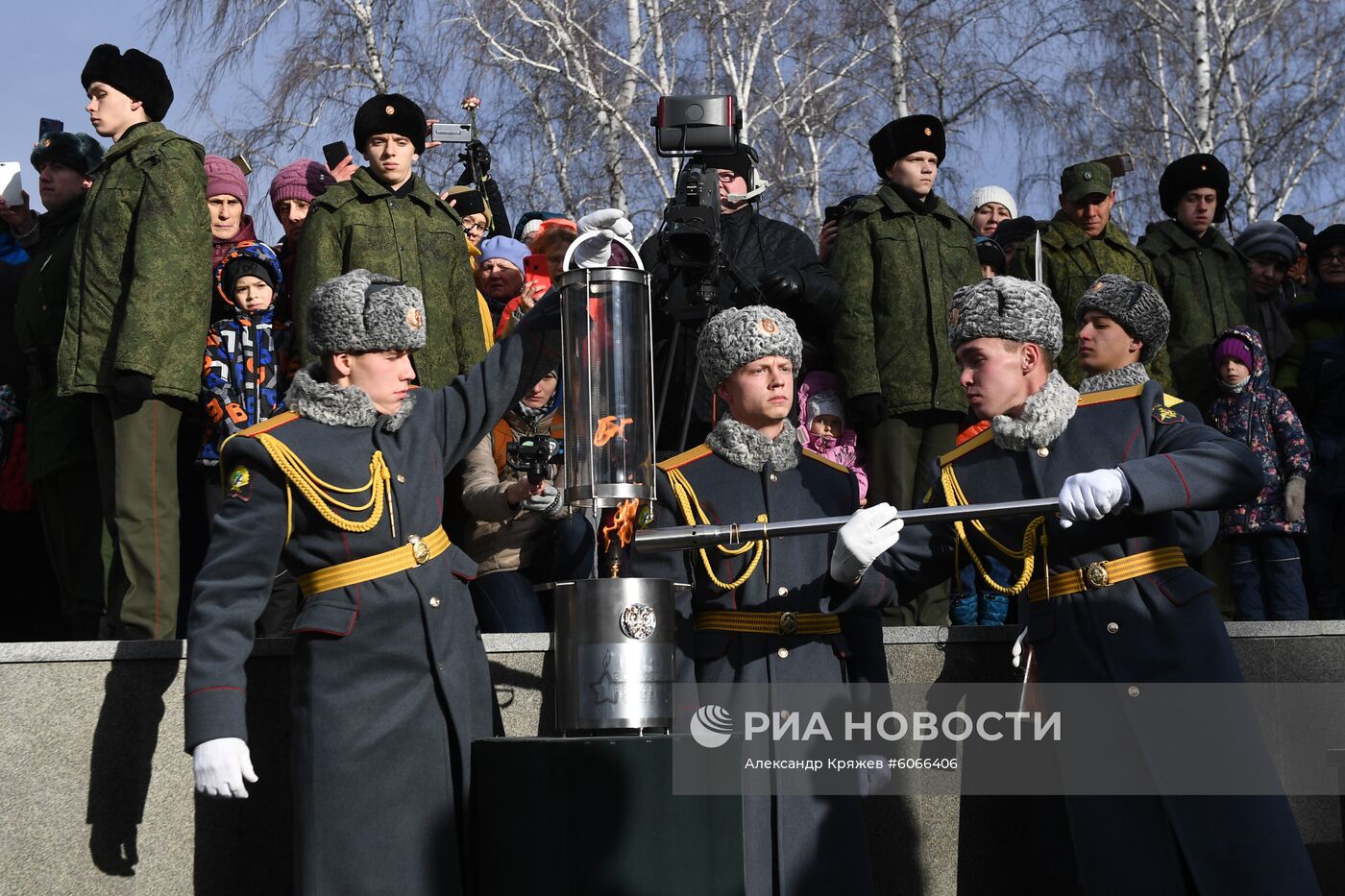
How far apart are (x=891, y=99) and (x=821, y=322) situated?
12.3 m

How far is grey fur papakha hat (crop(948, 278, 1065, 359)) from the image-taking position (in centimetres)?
459

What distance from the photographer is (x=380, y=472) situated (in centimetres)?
438

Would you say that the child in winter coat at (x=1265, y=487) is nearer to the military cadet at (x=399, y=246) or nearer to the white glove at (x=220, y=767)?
the military cadet at (x=399, y=246)

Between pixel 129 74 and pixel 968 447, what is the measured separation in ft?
13.1

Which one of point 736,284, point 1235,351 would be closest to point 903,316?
point 736,284

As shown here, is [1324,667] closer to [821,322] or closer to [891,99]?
[821,322]

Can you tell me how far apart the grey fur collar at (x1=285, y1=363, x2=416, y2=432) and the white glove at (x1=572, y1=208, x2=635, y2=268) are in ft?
2.18

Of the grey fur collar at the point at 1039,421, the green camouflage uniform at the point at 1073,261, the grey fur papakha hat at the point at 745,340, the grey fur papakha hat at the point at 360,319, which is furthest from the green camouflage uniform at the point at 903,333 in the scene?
the grey fur papakha hat at the point at 360,319

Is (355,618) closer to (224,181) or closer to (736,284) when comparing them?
(736,284)

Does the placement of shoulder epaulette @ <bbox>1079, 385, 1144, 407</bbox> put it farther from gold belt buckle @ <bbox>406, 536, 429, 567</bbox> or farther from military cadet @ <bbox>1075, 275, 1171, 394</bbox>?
gold belt buckle @ <bbox>406, 536, 429, 567</bbox>

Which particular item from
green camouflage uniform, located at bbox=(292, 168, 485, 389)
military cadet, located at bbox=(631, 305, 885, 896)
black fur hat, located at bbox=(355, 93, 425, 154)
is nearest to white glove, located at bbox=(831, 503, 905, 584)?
military cadet, located at bbox=(631, 305, 885, 896)

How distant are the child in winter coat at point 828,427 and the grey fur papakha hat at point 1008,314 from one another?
228cm

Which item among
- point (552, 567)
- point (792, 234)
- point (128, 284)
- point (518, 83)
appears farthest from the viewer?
point (518, 83)

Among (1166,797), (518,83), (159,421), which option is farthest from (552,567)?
(518,83)
